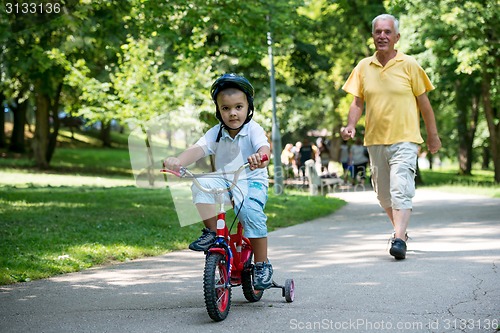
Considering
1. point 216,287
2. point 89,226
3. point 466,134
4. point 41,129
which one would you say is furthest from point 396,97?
point 466,134

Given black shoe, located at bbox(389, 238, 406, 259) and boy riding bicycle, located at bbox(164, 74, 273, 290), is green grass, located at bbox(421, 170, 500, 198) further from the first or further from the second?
boy riding bicycle, located at bbox(164, 74, 273, 290)

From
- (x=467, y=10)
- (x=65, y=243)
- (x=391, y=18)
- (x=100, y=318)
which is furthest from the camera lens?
(x=467, y=10)

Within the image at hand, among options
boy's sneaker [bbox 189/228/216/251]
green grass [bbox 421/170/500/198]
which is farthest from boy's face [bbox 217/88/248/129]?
green grass [bbox 421/170/500/198]

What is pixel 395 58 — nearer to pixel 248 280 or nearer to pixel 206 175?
pixel 248 280

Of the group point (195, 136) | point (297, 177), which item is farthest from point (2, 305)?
point (297, 177)

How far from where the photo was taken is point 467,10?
25.7m

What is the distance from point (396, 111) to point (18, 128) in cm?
4244

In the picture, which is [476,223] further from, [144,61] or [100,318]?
[144,61]

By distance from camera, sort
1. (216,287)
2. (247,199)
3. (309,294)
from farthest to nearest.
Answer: (309,294)
(247,199)
(216,287)

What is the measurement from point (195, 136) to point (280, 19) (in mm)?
11098

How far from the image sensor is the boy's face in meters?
6.28

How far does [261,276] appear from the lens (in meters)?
6.41

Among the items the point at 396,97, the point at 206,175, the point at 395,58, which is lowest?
the point at 206,175

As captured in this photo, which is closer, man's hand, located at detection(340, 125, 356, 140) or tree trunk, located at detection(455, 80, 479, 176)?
man's hand, located at detection(340, 125, 356, 140)
